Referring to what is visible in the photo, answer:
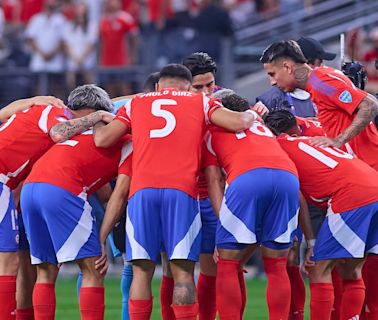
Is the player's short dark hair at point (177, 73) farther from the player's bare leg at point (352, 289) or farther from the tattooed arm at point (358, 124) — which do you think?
the player's bare leg at point (352, 289)

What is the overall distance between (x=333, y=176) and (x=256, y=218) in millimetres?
799

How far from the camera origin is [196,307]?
945cm

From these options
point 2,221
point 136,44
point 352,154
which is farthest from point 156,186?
point 136,44

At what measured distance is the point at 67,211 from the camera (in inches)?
385

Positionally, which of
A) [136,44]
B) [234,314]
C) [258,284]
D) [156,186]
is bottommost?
[258,284]

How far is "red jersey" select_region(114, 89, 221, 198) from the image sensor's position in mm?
9539

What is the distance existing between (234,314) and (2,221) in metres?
2.13

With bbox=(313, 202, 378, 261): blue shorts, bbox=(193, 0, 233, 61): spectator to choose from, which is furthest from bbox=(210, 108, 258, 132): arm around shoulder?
bbox=(193, 0, 233, 61): spectator

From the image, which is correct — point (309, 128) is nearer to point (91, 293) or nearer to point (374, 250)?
point (374, 250)

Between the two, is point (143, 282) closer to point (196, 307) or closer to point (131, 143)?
point (196, 307)

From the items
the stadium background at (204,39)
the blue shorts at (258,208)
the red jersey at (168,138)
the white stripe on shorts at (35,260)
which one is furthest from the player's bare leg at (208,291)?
the stadium background at (204,39)

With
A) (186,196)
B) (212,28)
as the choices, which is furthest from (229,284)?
(212,28)

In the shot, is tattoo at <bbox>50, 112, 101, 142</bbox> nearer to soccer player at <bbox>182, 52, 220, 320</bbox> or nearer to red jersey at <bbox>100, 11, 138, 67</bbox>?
soccer player at <bbox>182, 52, 220, 320</bbox>

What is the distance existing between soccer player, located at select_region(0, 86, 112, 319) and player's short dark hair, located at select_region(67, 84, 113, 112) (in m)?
0.02
